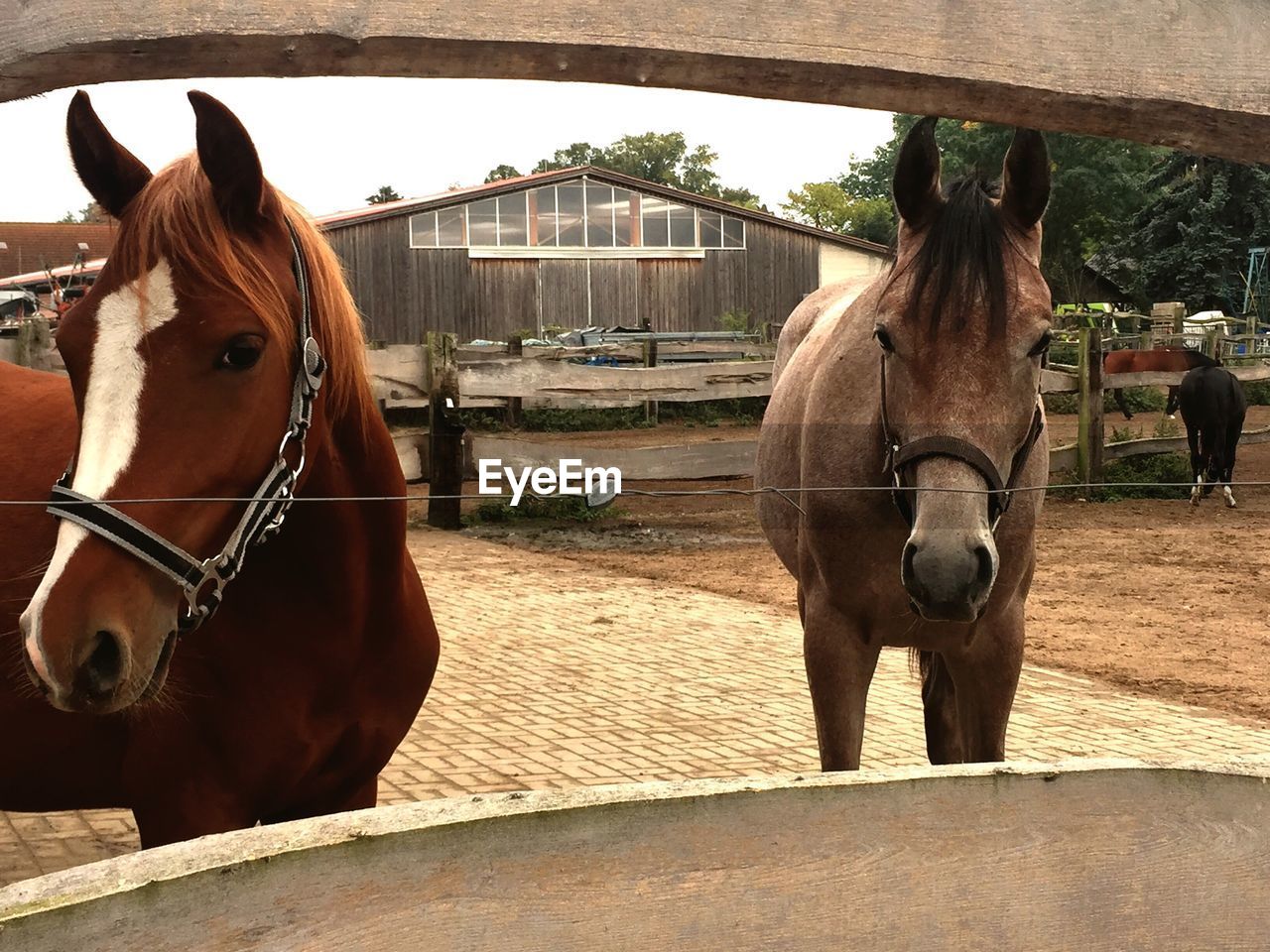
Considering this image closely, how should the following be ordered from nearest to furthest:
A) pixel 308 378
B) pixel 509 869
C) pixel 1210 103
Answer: pixel 509 869, pixel 1210 103, pixel 308 378

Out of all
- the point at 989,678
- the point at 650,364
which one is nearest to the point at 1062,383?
the point at 650,364

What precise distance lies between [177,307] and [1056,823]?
5.00ft

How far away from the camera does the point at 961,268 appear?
2383 mm

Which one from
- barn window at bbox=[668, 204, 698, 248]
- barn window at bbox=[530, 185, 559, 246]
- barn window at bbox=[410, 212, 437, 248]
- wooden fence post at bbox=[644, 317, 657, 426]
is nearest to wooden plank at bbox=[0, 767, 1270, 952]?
wooden fence post at bbox=[644, 317, 657, 426]

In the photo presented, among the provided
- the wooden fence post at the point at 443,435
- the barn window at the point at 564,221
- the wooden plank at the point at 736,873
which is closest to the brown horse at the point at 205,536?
the wooden plank at the point at 736,873

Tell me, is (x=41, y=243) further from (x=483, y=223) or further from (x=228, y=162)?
(x=228, y=162)

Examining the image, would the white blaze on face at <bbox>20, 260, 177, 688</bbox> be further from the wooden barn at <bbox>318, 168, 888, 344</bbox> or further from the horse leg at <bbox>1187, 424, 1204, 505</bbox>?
the wooden barn at <bbox>318, 168, 888, 344</bbox>

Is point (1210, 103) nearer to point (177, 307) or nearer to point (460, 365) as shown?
point (177, 307)

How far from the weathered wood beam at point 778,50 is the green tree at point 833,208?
63298 millimetres

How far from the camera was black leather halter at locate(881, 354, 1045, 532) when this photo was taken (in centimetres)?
230

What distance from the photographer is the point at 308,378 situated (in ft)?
6.76

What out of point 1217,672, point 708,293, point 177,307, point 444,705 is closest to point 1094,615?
point 1217,672

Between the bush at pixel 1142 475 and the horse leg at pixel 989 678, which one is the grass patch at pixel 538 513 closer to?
the bush at pixel 1142 475

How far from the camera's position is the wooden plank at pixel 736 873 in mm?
1187
